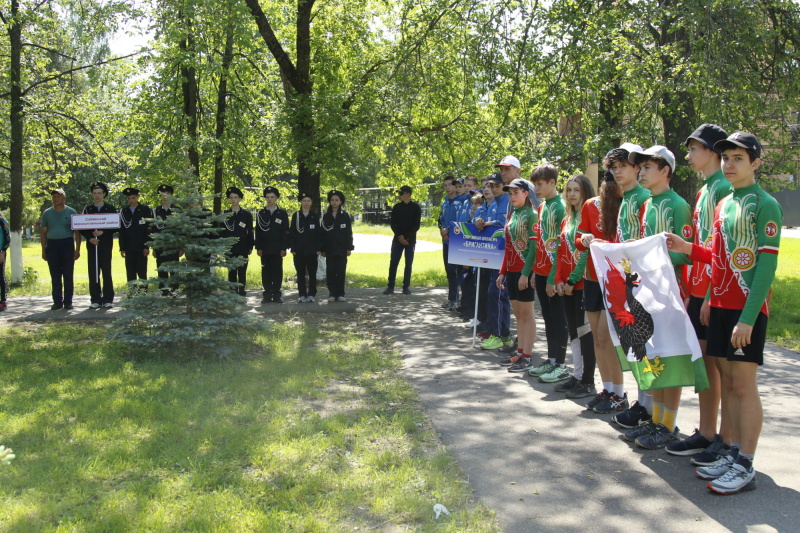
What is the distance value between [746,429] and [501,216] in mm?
4969

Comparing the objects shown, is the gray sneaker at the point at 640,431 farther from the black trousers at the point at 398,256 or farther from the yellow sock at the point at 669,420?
the black trousers at the point at 398,256

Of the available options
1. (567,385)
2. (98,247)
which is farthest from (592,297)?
(98,247)

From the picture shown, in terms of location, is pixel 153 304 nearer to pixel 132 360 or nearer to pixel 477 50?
pixel 132 360

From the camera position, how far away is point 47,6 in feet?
52.0

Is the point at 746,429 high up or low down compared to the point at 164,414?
up

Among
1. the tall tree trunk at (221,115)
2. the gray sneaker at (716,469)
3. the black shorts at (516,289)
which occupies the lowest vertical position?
the gray sneaker at (716,469)

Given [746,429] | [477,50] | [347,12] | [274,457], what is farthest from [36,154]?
[746,429]

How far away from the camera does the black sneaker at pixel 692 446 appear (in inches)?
195

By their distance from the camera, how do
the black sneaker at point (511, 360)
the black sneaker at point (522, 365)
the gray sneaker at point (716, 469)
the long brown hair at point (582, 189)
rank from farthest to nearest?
1. the black sneaker at point (511, 360)
2. the black sneaker at point (522, 365)
3. the long brown hair at point (582, 189)
4. the gray sneaker at point (716, 469)

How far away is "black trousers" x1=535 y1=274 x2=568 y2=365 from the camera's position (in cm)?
702

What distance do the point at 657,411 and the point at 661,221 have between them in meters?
1.47

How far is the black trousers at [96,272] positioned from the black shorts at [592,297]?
8.98 m

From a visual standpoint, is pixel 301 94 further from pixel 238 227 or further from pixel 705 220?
pixel 705 220

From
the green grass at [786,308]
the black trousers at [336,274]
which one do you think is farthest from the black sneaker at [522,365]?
the black trousers at [336,274]
